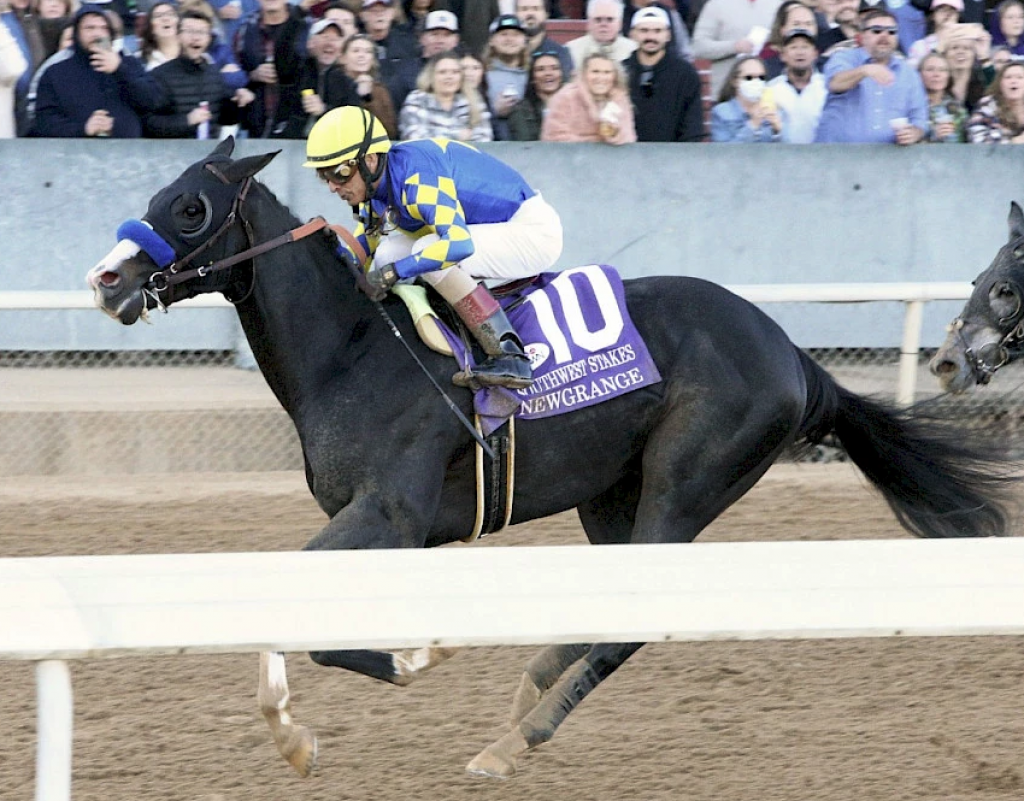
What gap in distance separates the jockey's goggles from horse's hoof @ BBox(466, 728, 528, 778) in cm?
142

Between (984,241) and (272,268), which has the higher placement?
(272,268)

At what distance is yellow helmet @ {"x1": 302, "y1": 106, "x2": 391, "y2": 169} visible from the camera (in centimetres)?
375

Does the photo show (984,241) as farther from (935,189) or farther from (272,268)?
(272,268)

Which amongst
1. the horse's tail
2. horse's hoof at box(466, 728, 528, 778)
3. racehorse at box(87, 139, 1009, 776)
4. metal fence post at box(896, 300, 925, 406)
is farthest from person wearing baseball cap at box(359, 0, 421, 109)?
horse's hoof at box(466, 728, 528, 778)

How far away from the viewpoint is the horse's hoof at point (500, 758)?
12.2ft

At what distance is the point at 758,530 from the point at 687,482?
1.99 metres

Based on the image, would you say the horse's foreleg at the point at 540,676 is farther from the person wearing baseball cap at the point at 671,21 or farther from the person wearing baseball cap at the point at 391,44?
the person wearing baseball cap at the point at 671,21

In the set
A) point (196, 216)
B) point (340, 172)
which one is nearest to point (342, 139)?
point (340, 172)

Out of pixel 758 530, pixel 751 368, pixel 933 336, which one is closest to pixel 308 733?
pixel 751 368

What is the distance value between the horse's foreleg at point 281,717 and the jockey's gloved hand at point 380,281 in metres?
0.98

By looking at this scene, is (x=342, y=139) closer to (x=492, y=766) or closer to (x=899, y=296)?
(x=492, y=766)

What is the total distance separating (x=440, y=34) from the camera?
7.11 meters

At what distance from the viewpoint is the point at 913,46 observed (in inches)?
316

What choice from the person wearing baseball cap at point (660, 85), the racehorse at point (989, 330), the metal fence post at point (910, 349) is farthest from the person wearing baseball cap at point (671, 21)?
the racehorse at point (989, 330)
